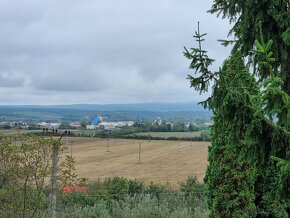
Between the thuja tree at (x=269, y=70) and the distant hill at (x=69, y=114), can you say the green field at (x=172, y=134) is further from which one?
the thuja tree at (x=269, y=70)

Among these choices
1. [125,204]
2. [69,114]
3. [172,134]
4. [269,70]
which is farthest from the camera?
[69,114]

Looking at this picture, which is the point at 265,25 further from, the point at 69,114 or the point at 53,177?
the point at 69,114

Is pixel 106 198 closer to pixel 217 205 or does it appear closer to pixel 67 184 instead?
pixel 67 184

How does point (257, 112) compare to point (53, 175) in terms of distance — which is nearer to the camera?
point (257, 112)

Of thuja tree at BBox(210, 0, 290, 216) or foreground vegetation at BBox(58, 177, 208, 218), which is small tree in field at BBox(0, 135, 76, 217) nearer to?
foreground vegetation at BBox(58, 177, 208, 218)

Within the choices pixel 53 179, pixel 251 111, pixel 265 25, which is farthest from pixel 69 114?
pixel 251 111

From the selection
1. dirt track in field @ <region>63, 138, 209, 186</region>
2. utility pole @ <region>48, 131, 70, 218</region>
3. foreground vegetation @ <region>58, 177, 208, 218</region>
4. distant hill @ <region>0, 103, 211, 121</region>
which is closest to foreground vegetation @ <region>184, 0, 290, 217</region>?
utility pole @ <region>48, 131, 70, 218</region>

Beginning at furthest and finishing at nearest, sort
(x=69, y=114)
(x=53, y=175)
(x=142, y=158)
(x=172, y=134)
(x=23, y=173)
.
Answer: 1. (x=69, y=114)
2. (x=172, y=134)
3. (x=142, y=158)
4. (x=53, y=175)
5. (x=23, y=173)

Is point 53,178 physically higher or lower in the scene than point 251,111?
lower

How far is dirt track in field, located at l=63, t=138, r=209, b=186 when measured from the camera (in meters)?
23.9

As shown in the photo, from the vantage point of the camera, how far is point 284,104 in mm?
2646

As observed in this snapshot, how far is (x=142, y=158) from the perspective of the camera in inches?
1202

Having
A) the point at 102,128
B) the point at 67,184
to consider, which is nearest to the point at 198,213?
the point at 67,184

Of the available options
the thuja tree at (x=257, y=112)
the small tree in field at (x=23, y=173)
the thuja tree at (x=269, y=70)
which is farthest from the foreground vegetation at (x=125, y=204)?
the thuja tree at (x=257, y=112)
